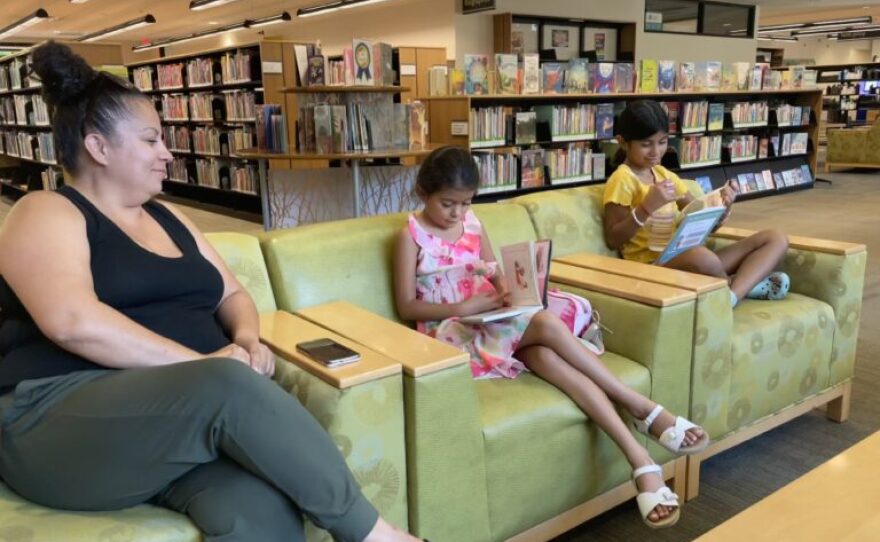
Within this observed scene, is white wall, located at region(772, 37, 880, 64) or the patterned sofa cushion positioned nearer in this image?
the patterned sofa cushion

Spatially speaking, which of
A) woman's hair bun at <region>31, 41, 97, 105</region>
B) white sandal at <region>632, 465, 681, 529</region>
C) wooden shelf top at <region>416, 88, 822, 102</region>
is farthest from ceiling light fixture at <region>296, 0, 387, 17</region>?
white sandal at <region>632, 465, 681, 529</region>

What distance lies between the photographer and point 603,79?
6.12 metres

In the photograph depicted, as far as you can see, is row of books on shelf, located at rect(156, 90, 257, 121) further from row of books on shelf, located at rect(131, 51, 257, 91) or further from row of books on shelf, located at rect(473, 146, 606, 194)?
row of books on shelf, located at rect(473, 146, 606, 194)

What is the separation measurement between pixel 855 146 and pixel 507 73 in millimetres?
7504

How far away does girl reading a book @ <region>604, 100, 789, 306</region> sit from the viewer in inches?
95.7

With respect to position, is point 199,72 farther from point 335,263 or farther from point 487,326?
point 487,326

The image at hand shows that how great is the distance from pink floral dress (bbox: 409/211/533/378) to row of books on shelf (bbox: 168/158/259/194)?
216 inches

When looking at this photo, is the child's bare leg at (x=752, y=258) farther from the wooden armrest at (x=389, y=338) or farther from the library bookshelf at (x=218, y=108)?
the library bookshelf at (x=218, y=108)

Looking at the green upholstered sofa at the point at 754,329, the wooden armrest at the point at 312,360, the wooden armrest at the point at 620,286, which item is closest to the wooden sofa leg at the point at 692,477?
the green upholstered sofa at the point at 754,329

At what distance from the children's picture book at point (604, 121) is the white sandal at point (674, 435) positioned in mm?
4699

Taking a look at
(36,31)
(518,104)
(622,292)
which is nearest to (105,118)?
(622,292)

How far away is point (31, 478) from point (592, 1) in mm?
7767

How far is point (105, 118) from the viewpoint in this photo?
1391 mm

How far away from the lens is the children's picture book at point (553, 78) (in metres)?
5.70
